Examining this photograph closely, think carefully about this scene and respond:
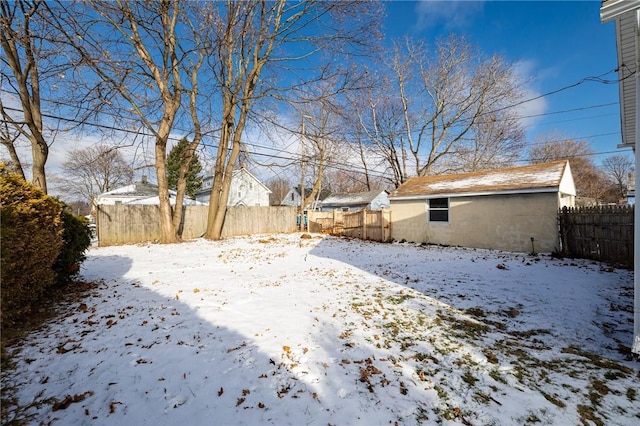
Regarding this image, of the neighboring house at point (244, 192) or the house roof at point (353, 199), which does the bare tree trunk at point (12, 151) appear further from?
the house roof at point (353, 199)

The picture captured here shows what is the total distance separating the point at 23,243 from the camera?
3432 mm

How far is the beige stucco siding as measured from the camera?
9.84 metres

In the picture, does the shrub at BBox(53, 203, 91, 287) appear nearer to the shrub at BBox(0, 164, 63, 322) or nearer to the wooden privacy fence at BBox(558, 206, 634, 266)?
the shrub at BBox(0, 164, 63, 322)

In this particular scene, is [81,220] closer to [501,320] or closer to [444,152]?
[501,320]

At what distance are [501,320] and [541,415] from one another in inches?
84.9

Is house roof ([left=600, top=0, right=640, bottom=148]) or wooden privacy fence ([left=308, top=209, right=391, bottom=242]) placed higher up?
house roof ([left=600, top=0, right=640, bottom=148])

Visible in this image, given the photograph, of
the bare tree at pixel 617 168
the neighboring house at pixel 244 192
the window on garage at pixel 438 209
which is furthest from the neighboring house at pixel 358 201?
the bare tree at pixel 617 168

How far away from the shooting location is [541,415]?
220 centimetres

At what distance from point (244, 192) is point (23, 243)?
103ft

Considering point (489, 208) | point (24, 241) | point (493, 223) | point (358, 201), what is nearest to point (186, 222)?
point (24, 241)

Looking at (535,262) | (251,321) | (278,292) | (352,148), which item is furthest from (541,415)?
(352,148)

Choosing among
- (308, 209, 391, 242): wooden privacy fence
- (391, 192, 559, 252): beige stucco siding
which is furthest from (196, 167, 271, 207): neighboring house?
(391, 192, 559, 252): beige stucco siding

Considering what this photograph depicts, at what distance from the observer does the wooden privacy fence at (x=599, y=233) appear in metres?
7.70

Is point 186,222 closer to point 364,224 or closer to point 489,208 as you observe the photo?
point 364,224
